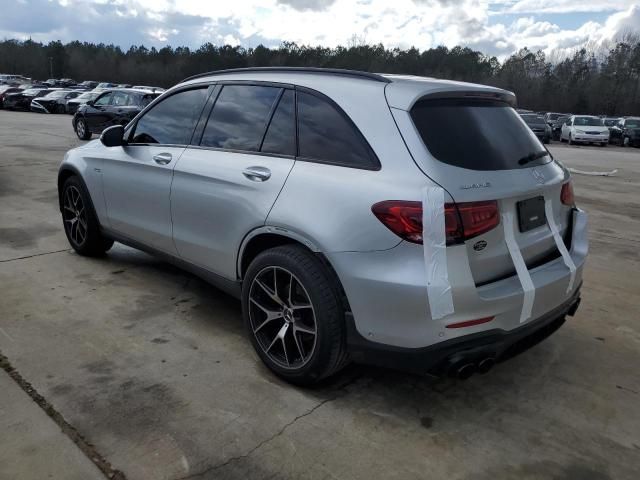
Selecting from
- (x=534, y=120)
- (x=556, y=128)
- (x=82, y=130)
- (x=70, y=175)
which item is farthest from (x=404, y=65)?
(x=70, y=175)

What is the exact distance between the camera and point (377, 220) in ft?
8.64

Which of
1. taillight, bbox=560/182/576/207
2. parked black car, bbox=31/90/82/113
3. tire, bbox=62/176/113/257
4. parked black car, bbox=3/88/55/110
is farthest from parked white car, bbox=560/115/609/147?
parked black car, bbox=3/88/55/110

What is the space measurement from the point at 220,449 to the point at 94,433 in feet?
2.07

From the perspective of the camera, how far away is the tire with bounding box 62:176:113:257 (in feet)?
16.4

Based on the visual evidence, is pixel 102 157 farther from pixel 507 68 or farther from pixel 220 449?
pixel 507 68

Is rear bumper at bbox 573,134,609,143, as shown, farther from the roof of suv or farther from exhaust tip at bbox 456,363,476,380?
exhaust tip at bbox 456,363,476,380

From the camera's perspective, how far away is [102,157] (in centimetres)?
473

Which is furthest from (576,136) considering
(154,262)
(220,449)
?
(220,449)

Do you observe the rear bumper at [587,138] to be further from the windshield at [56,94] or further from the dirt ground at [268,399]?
the windshield at [56,94]

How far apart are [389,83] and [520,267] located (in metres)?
1.17

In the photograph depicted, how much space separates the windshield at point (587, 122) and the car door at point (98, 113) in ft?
75.6

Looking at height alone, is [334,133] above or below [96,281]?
above

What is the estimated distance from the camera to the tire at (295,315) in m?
2.84

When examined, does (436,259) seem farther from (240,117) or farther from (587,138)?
(587,138)
